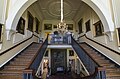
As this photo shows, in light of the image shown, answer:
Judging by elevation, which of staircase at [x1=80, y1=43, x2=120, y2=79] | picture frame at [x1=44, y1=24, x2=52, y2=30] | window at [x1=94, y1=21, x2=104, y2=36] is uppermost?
picture frame at [x1=44, y1=24, x2=52, y2=30]

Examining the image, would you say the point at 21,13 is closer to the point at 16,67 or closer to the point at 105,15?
the point at 16,67

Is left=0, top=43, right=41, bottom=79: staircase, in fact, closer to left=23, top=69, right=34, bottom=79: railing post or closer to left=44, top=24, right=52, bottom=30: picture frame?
left=23, top=69, right=34, bottom=79: railing post

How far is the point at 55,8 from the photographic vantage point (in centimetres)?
1075

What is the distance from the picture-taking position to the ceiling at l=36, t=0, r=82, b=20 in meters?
9.43

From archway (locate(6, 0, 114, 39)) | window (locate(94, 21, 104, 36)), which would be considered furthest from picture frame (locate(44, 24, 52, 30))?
archway (locate(6, 0, 114, 39))

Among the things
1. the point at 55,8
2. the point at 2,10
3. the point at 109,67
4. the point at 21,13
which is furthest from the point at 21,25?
the point at 109,67

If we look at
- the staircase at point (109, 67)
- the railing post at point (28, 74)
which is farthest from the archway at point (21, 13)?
the railing post at point (28, 74)

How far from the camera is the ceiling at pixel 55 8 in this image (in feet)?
30.9

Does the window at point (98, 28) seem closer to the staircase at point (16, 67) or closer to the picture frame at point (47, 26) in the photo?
the staircase at point (16, 67)

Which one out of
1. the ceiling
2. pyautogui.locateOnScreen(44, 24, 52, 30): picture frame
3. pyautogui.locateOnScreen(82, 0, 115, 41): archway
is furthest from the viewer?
pyautogui.locateOnScreen(44, 24, 52, 30): picture frame

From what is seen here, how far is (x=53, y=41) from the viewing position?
36.1ft

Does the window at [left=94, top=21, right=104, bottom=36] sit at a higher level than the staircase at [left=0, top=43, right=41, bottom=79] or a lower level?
higher

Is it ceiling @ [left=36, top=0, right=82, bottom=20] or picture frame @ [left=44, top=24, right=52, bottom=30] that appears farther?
picture frame @ [left=44, top=24, right=52, bottom=30]

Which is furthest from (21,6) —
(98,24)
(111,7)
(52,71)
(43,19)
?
(52,71)
